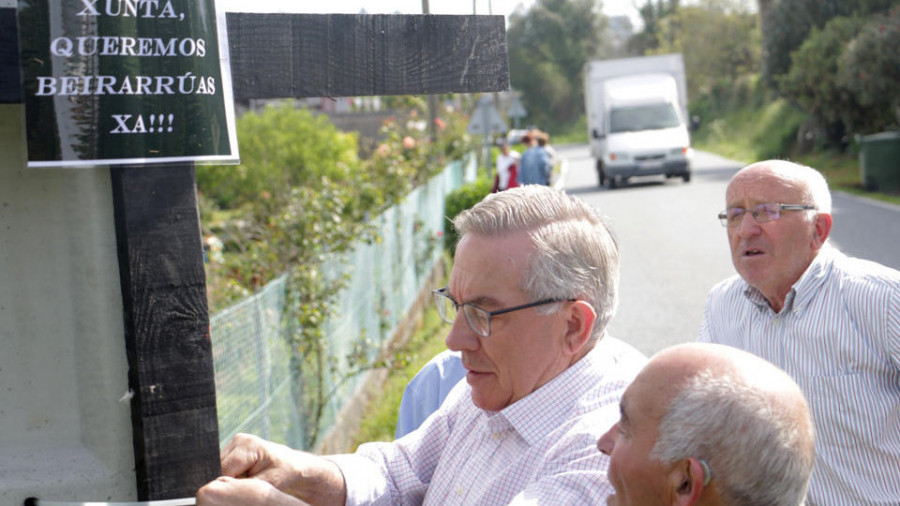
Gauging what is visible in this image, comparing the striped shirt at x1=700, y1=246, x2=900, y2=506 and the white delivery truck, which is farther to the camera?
the white delivery truck

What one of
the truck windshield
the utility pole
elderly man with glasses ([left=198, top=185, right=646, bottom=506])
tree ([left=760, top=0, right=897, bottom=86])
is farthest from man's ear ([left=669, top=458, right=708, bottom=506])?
tree ([left=760, top=0, right=897, bottom=86])

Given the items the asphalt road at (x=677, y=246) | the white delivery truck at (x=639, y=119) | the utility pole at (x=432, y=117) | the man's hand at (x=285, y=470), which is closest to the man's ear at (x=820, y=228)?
the asphalt road at (x=677, y=246)

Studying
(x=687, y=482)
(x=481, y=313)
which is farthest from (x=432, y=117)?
(x=687, y=482)

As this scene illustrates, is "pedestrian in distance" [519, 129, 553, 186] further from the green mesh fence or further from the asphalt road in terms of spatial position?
the green mesh fence

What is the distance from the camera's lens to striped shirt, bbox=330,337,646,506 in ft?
6.42

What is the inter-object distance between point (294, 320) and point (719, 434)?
4.89 metres

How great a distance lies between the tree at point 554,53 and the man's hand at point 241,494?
273 feet

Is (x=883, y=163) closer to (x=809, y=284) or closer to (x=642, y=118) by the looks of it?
(x=642, y=118)

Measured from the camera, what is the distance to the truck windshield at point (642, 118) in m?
26.0

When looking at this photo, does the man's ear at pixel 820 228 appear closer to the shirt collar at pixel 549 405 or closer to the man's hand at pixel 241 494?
the shirt collar at pixel 549 405

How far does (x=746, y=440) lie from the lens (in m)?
1.52

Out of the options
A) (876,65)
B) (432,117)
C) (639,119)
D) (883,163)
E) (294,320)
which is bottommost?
(294,320)

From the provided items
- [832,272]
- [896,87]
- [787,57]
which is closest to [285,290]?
[832,272]

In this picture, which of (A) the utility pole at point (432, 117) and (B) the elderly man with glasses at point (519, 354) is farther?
(A) the utility pole at point (432, 117)
